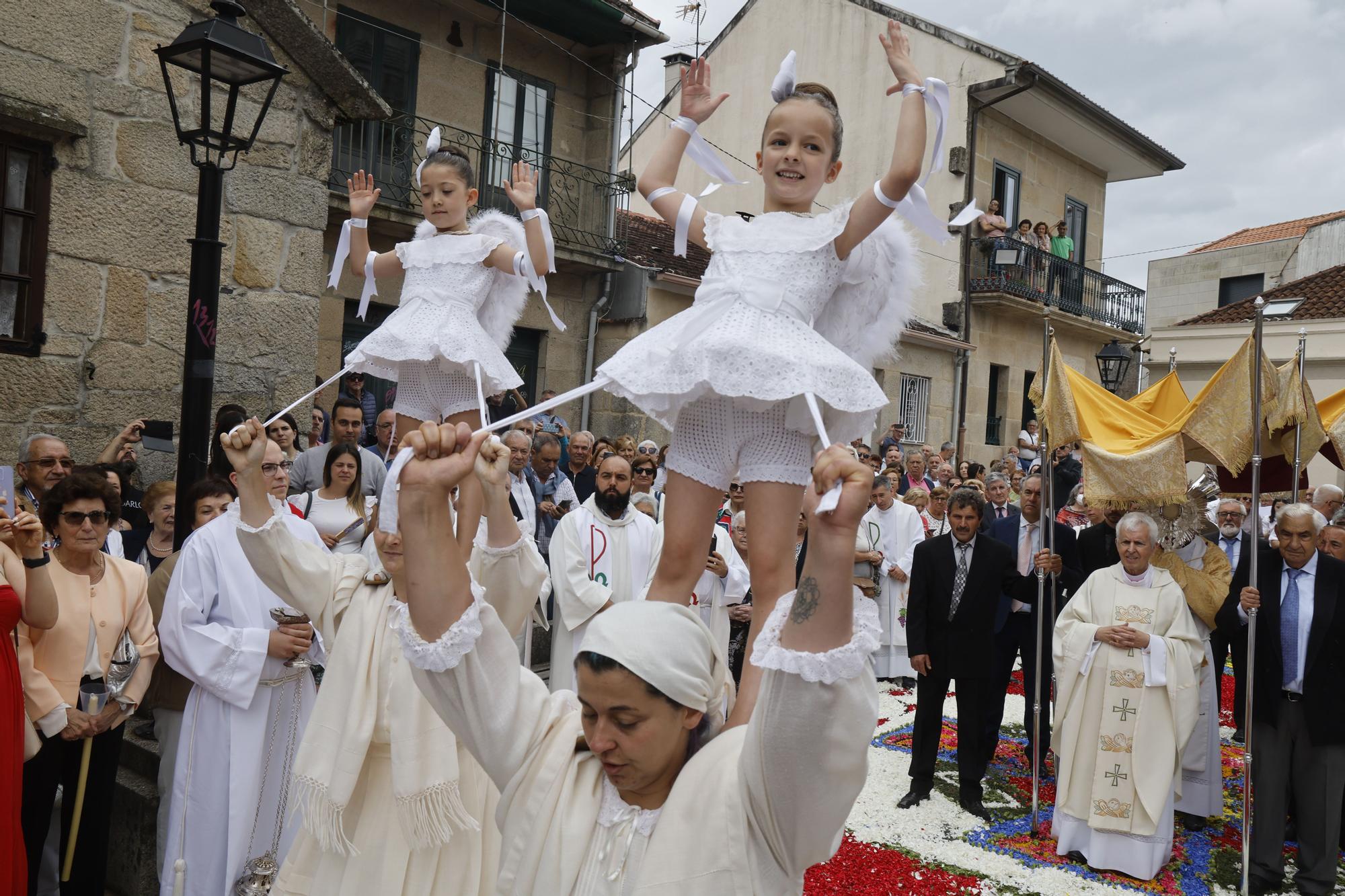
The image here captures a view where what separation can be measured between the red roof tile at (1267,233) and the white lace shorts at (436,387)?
31228 mm

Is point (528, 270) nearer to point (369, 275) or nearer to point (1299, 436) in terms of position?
point (369, 275)

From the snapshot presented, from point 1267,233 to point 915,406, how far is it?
62.7 ft

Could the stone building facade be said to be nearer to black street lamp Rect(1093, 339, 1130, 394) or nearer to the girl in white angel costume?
the girl in white angel costume

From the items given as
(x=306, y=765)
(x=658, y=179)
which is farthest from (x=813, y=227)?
(x=306, y=765)

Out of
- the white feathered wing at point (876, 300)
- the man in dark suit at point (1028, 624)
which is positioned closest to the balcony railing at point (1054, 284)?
the man in dark suit at point (1028, 624)

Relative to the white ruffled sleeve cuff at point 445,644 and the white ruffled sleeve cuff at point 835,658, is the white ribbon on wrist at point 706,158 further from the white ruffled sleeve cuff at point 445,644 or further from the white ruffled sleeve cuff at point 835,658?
the white ruffled sleeve cuff at point 835,658

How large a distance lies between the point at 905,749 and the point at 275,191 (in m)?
6.23

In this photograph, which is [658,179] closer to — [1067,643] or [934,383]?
[1067,643]

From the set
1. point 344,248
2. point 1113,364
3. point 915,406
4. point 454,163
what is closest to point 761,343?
point 454,163

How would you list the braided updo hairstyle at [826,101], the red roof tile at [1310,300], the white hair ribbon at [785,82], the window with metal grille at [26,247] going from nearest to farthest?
the braided updo hairstyle at [826,101]
the white hair ribbon at [785,82]
the window with metal grille at [26,247]
the red roof tile at [1310,300]

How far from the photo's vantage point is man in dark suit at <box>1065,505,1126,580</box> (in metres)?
7.79

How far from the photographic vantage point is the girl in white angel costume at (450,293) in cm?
373

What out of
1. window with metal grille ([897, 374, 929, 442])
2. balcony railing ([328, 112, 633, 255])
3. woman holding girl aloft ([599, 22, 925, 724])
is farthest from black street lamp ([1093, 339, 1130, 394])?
woman holding girl aloft ([599, 22, 925, 724])

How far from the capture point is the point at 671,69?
74.0ft
